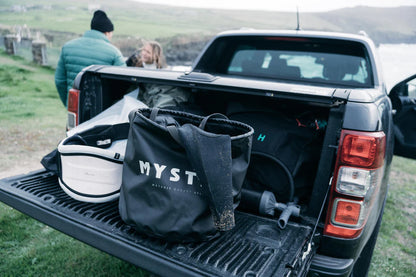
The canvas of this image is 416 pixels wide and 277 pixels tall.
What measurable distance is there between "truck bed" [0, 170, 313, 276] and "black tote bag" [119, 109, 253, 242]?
8 cm

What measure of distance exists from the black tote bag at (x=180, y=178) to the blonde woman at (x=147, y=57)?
119 inches

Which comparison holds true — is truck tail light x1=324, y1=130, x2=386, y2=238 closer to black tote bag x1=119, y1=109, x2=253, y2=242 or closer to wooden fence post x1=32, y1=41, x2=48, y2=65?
black tote bag x1=119, y1=109, x2=253, y2=242

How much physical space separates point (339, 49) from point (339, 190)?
1.90 metres

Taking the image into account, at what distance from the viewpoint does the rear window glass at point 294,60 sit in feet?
10.1

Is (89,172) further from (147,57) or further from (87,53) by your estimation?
(147,57)

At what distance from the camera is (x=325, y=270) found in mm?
1732

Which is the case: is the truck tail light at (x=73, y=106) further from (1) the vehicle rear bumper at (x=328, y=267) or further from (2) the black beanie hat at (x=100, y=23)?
(1) the vehicle rear bumper at (x=328, y=267)

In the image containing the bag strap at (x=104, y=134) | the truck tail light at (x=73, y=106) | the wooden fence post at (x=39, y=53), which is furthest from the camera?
the wooden fence post at (x=39, y=53)

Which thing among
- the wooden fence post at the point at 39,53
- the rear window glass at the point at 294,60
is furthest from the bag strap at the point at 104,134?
the wooden fence post at the point at 39,53

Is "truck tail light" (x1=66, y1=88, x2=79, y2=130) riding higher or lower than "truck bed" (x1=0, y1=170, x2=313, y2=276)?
higher

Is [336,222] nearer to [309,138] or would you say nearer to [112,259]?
[309,138]

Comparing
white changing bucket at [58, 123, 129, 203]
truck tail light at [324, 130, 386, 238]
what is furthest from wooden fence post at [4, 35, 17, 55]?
truck tail light at [324, 130, 386, 238]

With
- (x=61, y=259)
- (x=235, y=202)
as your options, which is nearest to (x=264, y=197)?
(x=235, y=202)

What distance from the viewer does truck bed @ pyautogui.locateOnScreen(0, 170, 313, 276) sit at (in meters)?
1.49
